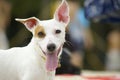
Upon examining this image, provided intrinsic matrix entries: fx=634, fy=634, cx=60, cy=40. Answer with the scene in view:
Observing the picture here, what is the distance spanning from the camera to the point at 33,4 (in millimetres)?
9859

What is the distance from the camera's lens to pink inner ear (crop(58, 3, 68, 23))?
136 inches

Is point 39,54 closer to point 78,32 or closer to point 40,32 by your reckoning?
point 40,32

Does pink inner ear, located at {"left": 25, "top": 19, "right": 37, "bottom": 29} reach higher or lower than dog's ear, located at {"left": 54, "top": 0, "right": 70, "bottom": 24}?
lower

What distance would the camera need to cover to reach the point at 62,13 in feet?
11.5

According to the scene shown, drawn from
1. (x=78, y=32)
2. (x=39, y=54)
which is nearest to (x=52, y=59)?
(x=39, y=54)

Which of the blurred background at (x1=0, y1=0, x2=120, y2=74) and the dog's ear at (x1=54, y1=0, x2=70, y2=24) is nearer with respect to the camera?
the dog's ear at (x1=54, y1=0, x2=70, y2=24)

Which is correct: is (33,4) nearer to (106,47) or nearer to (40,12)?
(40,12)

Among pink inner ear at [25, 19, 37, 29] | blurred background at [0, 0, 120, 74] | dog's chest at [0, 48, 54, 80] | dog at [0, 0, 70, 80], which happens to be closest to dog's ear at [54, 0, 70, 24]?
dog at [0, 0, 70, 80]

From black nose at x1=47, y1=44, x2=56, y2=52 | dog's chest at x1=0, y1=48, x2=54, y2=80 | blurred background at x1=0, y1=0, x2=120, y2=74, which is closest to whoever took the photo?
black nose at x1=47, y1=44, x2=56, y2=52

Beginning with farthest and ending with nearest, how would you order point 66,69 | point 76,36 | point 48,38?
point 76,36 < point 66,69 < point 48,38

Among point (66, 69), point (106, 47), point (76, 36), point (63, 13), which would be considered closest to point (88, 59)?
point (106, 47)

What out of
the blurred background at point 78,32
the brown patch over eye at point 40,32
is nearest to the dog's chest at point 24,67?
the brown patch over eye at point 40,32

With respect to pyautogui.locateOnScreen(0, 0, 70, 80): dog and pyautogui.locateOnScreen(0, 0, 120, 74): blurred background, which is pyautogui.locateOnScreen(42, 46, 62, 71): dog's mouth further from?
pyautogui.locateOnScreen(0, 0, 120, 74): blurred background

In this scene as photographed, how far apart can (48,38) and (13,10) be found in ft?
20.7
